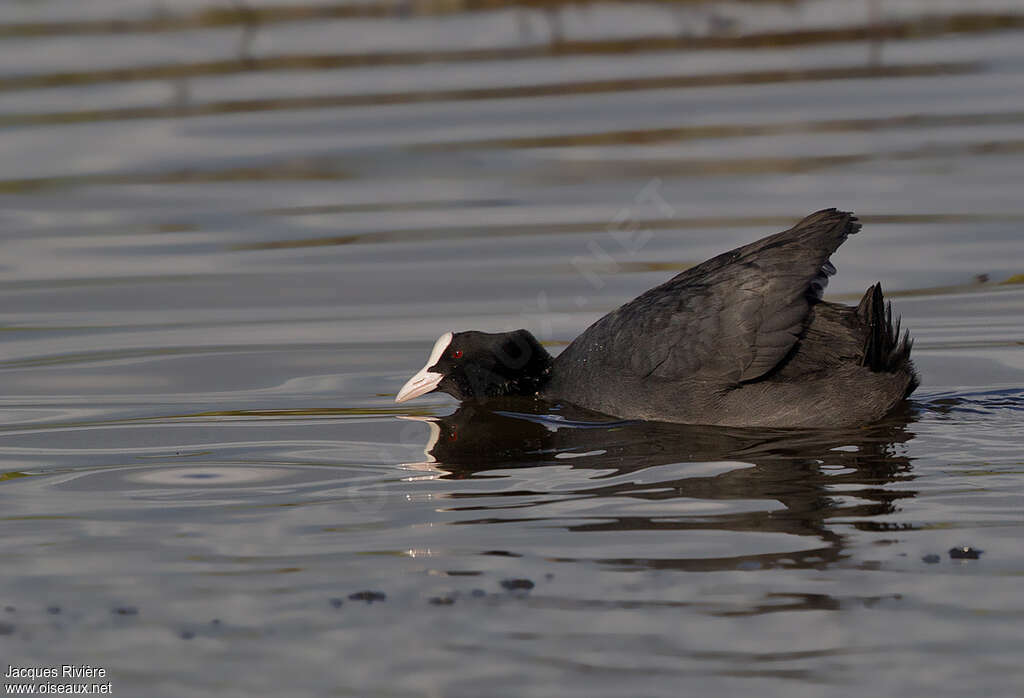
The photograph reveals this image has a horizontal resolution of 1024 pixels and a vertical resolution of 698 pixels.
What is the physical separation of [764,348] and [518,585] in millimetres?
2393

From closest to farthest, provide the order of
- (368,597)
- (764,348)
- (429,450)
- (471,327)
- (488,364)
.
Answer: (368,597) → (764,348) → (429,450) → (488,364) → (471,327)

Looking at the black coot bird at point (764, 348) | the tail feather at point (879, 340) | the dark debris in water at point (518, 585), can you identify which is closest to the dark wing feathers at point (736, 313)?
the black coot bird at point (764, 348)

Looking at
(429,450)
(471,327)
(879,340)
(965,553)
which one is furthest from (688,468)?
(471,327)

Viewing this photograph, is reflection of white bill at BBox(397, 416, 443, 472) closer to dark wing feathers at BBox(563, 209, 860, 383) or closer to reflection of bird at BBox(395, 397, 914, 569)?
reflection of bird at BBox(395, 397, 914, 569)

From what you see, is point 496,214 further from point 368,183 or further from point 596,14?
point 596,14

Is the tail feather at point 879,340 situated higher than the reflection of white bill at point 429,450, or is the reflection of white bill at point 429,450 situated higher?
the tail feather at point 879,340

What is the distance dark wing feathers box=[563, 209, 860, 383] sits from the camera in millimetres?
7102

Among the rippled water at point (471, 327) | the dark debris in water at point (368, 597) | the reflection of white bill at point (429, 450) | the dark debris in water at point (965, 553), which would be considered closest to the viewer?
the rippled water at point (471, 327)

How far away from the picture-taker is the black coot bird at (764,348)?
7121 millimetres

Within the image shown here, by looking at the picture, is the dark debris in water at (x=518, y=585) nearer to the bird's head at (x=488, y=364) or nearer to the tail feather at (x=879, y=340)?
the tail feather at (x=879, y=340)

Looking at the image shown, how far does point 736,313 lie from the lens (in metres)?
7.16

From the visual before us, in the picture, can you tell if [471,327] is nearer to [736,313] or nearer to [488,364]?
[488,364]

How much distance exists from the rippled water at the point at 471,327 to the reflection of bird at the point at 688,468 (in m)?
0.03

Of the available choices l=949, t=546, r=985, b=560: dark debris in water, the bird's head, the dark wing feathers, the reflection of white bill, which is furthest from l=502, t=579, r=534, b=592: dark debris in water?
the bird's head
